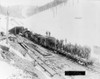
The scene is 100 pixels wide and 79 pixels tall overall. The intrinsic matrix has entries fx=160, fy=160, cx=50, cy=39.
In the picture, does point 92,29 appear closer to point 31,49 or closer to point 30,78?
point 31,49

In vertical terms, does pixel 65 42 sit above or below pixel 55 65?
above

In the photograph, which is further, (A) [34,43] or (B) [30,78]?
(A) [34,43]

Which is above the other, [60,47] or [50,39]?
[50,39]

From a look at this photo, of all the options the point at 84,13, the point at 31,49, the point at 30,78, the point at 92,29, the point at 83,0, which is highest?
the point at 83,0

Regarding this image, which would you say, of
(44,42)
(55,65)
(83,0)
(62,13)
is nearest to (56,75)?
(55,65)
